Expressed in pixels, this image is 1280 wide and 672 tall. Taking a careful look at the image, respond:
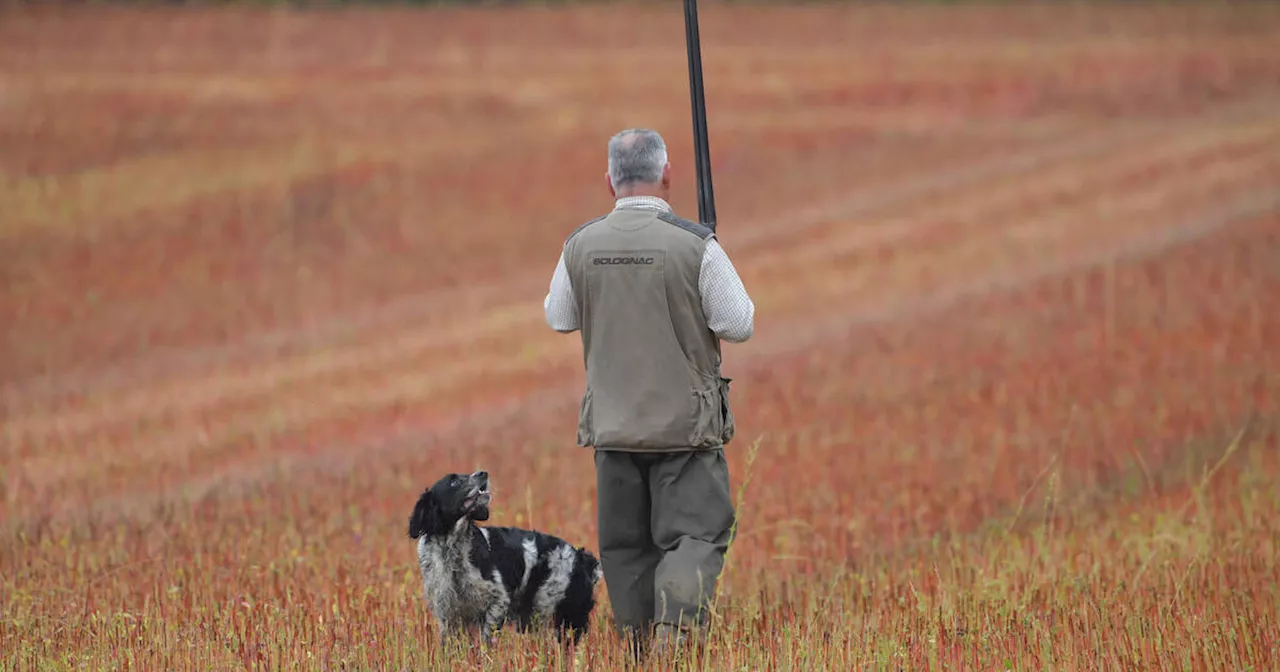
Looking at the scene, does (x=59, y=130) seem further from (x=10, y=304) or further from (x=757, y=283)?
(x=757, y=283)

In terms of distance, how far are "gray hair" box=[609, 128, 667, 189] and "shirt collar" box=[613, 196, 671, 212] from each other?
2.4 inches

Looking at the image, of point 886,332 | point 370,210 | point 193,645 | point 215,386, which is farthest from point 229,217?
point 193,645

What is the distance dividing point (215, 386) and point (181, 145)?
432 inches

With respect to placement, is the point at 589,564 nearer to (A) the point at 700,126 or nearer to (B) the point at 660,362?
(B) the point at 660,362

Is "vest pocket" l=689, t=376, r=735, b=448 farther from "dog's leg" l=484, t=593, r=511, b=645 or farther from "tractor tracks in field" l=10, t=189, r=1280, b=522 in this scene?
"tractor tracks in field" l=10, t=189, r=1280, b=522

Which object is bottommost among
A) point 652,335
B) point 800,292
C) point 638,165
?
point 800,292

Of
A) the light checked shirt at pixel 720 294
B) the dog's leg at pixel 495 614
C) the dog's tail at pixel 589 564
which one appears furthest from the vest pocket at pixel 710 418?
the dog's leg at pixel 495 614

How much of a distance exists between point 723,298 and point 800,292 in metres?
13.8

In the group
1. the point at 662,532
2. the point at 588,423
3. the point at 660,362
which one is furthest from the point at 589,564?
the point at 660,362

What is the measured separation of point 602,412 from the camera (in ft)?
20.4

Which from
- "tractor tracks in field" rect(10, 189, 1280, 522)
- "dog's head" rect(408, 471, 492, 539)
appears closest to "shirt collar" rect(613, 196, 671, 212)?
"dog's head" rect(408, 471, 492, 539)

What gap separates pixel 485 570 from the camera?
624 cm

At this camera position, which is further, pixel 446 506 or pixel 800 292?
pixel 800 292

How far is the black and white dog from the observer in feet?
20.1
